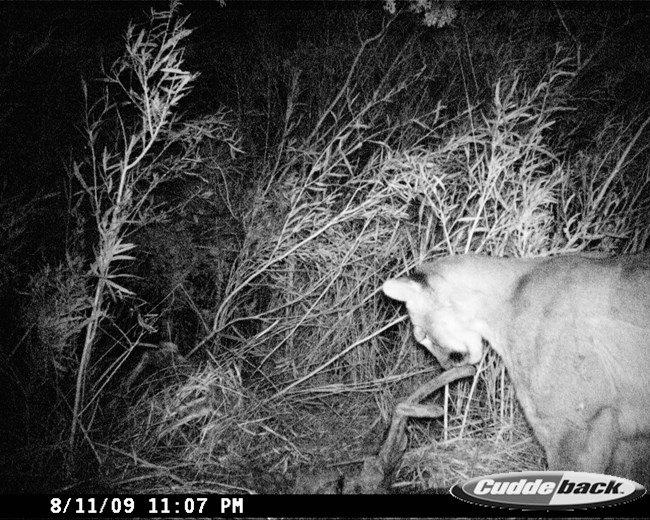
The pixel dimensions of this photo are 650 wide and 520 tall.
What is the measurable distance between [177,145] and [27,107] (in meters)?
1.80

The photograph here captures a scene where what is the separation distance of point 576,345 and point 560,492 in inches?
41.7

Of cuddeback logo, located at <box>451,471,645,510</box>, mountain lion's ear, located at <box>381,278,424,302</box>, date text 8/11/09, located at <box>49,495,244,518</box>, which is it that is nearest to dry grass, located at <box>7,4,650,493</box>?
date text 8/11/09, located at <box>49,495,244,518</box>

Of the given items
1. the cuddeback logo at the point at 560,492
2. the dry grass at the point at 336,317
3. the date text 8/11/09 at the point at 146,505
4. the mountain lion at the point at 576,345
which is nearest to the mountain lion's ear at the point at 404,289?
the mountain lion at the point at 576,345

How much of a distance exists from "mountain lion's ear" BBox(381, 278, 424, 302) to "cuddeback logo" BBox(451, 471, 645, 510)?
1.57 metres

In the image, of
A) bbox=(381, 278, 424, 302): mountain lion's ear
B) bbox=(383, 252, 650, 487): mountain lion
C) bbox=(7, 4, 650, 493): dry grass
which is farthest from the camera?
bbox=(7, 4, 650, 493): dry grass

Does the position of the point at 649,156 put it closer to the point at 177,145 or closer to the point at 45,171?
the point at 177,145

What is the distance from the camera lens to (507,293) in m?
3.64

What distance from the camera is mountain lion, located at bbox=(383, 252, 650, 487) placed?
10.4 feet

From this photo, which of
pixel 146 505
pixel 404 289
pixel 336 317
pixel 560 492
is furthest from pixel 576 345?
pixel 146 505

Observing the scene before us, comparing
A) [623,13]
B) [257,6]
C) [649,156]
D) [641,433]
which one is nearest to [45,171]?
[257,6]

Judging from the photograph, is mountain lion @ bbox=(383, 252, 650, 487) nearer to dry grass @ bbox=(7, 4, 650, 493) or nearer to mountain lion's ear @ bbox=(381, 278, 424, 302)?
mountain lion's ear @ bbox=(381, 278, 424, 302)

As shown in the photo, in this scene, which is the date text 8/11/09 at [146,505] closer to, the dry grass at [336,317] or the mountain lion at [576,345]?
the dry grass at [336,317]

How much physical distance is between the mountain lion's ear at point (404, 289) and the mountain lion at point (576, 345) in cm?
1

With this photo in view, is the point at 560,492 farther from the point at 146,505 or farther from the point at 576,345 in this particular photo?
the point at 146,505
